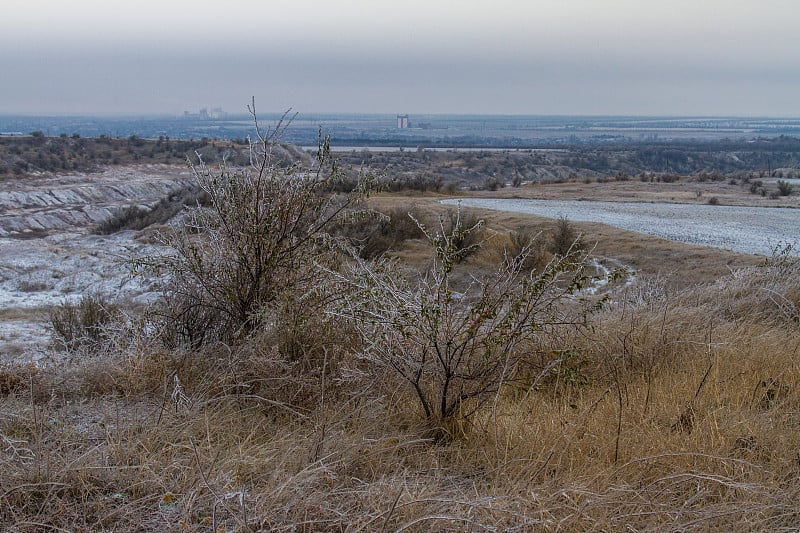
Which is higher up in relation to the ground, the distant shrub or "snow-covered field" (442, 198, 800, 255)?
"snow-covered field" (442, 198, 800, 255)

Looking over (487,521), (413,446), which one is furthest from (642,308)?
(487,521)

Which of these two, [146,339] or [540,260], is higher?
[146,339]

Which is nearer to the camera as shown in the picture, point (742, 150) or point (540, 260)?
point (540, 260)

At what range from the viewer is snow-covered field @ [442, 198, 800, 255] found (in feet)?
54.4

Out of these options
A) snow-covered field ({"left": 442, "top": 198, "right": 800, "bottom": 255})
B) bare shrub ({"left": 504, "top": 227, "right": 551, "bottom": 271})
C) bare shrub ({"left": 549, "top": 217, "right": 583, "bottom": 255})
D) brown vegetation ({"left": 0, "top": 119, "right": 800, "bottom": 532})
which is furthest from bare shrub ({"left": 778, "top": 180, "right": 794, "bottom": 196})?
brown vegetation ({"left": 0, "top": 119, "right": 800, "bottom": 532})

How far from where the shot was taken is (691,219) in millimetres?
21125

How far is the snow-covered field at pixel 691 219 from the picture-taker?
54.4 ft

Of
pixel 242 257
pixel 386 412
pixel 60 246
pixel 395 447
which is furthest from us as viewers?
pixel 60 246

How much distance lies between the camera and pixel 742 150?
8300cm

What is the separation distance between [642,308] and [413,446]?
132 inches

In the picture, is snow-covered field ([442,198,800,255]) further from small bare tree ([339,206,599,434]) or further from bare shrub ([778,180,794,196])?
small bare tree ([339,206,599,434])

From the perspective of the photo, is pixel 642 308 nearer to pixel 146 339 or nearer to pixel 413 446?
pixel 413 446

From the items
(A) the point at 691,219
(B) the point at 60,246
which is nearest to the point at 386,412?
(B) the point at 60,246

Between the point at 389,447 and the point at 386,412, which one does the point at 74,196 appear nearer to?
the point at 386,412
